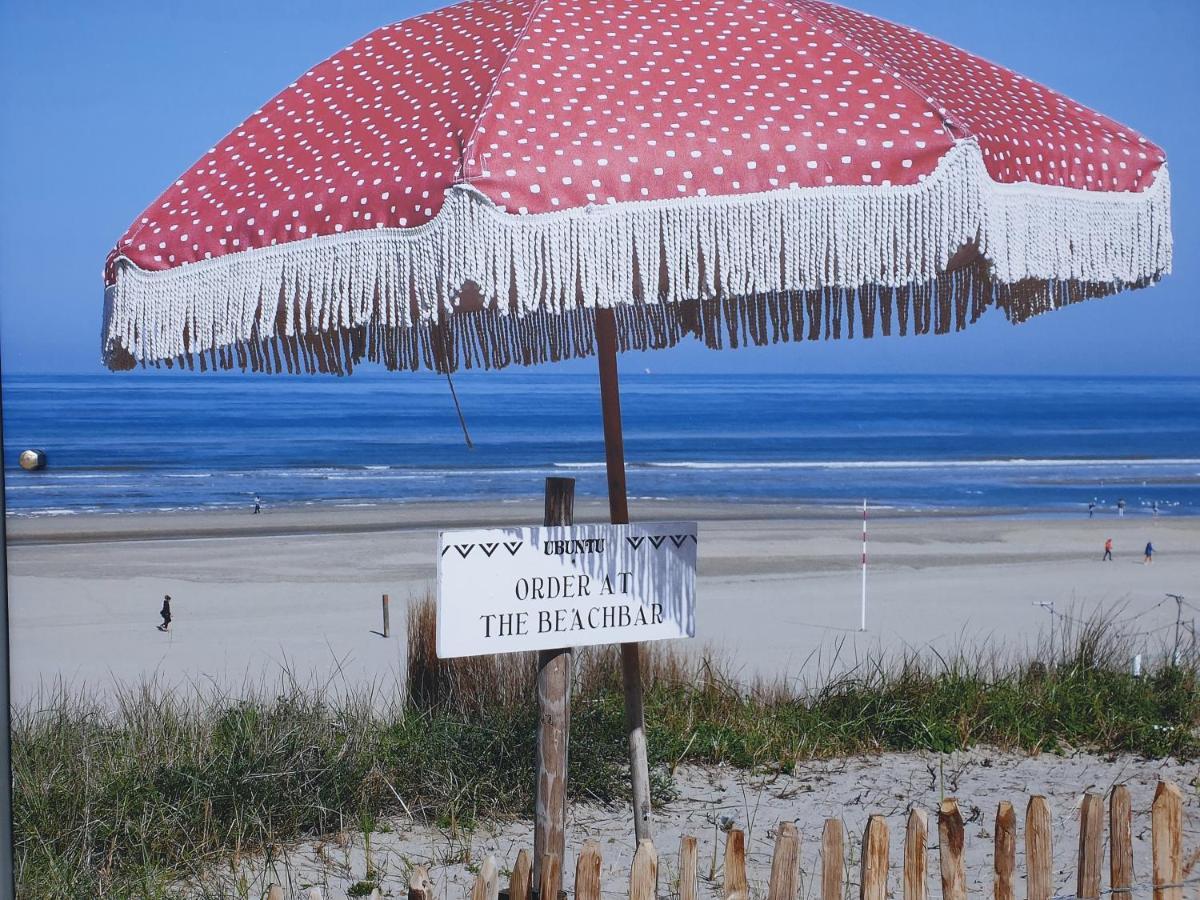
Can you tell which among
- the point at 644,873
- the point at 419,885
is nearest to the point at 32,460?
the point at 419,885

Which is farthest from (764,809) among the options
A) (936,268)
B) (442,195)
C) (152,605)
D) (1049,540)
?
(1049,540)

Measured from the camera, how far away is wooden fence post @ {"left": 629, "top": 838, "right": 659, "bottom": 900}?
2551 millimetres

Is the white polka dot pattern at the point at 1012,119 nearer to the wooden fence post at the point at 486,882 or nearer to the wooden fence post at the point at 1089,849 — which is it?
the wooden fence post at the point at 1089,849

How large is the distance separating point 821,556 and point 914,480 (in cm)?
1439

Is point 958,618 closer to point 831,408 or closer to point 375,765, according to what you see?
point 375,765

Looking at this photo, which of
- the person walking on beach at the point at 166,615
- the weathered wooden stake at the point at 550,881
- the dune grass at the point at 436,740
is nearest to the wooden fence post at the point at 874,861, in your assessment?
the weathered wooden stake at the point at 550,881

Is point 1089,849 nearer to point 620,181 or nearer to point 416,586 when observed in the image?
point 620,181

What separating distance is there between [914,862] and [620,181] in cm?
161

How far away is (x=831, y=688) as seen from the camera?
210 inches

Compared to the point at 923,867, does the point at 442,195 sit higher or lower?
higher

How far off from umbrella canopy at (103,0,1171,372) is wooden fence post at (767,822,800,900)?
1.16 metres

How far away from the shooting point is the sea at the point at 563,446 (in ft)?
84.0

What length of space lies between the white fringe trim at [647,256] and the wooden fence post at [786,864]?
1158 millimetres

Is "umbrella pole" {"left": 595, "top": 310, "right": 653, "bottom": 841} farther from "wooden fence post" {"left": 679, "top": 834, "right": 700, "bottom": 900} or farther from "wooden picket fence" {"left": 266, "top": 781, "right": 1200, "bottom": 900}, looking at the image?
"wooden fence post" {"left": 679, "top": 834, "right": 700, "bottom": 900}
